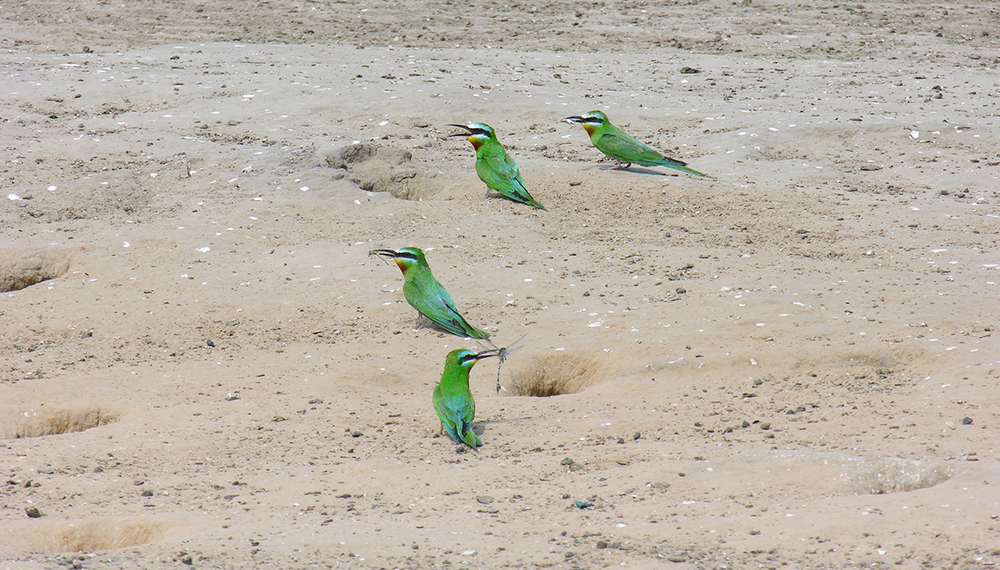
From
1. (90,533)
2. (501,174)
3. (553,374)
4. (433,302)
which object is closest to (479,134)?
(501,174)

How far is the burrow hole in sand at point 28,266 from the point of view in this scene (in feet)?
18.7

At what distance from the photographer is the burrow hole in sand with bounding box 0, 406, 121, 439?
4152 mm

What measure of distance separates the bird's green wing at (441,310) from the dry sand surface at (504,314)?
169 millimetres

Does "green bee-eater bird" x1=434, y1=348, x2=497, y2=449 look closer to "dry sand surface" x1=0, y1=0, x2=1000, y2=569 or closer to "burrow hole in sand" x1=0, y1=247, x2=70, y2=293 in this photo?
"dry sand surface" x1=0, y1=0, x2=1000, y2=569

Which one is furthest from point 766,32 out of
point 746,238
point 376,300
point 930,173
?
point 376,300

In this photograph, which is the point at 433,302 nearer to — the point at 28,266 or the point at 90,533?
the point at 90,533

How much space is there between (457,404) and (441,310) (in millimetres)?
1040

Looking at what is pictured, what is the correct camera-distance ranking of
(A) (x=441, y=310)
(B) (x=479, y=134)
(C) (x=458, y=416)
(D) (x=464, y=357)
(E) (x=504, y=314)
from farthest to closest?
(B) (x=479, y=134) < (E) (x=504, y=314) < (A) (x=441, y=310) < (D) (x=464, y=357) < (C) (x=458, y=416)

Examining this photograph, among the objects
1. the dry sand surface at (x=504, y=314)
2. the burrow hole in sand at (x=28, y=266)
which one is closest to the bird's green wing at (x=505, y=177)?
the dry sand surface at (x=504, y=314)

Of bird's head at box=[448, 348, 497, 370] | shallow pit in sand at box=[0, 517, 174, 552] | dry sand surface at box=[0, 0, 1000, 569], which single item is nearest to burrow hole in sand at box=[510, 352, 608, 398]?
dry sand surface at box=[0, 0, 1000, 569]

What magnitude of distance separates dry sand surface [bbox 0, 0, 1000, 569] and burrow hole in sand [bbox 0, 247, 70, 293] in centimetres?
3

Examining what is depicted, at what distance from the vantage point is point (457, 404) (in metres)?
3.94

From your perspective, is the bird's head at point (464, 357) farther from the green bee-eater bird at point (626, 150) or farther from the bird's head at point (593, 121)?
the bird's head at point (593, 121)

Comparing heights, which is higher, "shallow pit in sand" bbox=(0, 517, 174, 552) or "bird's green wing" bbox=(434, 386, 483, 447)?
"bird's green wing" bbox=(434, 386, 483, 447)
